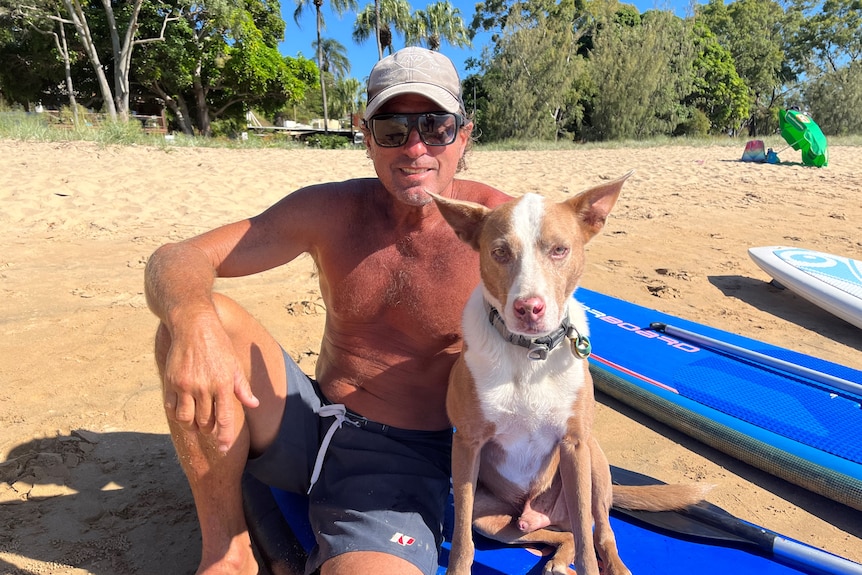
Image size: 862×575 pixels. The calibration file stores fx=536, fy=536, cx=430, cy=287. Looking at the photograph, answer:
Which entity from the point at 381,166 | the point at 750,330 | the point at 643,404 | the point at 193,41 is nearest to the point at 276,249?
the point at 381,166

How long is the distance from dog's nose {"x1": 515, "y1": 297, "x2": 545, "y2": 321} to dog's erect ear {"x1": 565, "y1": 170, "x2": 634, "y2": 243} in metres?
0.50

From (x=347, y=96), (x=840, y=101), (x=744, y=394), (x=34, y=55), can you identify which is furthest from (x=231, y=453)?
(x=347, y=96)

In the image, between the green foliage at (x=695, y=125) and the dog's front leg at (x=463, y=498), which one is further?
the green foliage at (x=695, y=125)

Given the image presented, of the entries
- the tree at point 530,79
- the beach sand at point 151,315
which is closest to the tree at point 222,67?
the tree at point 530,79

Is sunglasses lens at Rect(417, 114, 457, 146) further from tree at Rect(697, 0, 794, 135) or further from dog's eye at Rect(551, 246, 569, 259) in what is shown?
tree at Rect(697, 0, 794, 135)

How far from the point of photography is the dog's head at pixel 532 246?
6.06ft

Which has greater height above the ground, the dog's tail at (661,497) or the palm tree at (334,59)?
the palm tree at (334,59)

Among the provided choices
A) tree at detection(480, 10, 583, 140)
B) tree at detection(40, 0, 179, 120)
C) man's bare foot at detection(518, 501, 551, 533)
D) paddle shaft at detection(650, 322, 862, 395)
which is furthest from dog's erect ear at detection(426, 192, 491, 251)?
tree at detection(480, 10, 583, 140)

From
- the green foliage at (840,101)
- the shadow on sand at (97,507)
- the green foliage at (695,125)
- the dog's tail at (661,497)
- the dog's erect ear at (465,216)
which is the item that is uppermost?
the green foliage at (840,101)

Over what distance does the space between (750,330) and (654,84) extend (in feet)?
94.8

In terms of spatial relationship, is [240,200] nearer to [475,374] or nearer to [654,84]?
[475,374]

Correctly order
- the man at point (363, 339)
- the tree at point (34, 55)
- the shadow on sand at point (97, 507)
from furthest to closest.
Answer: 1. the tree at point (34, 55)
2. the shadow on sand at point (97, 507)
3. the man at point (363, 339)

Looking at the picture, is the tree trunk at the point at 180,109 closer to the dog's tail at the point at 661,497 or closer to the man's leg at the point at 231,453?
the man's leg at the point at 231,453

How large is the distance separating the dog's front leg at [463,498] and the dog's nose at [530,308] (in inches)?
21.7
